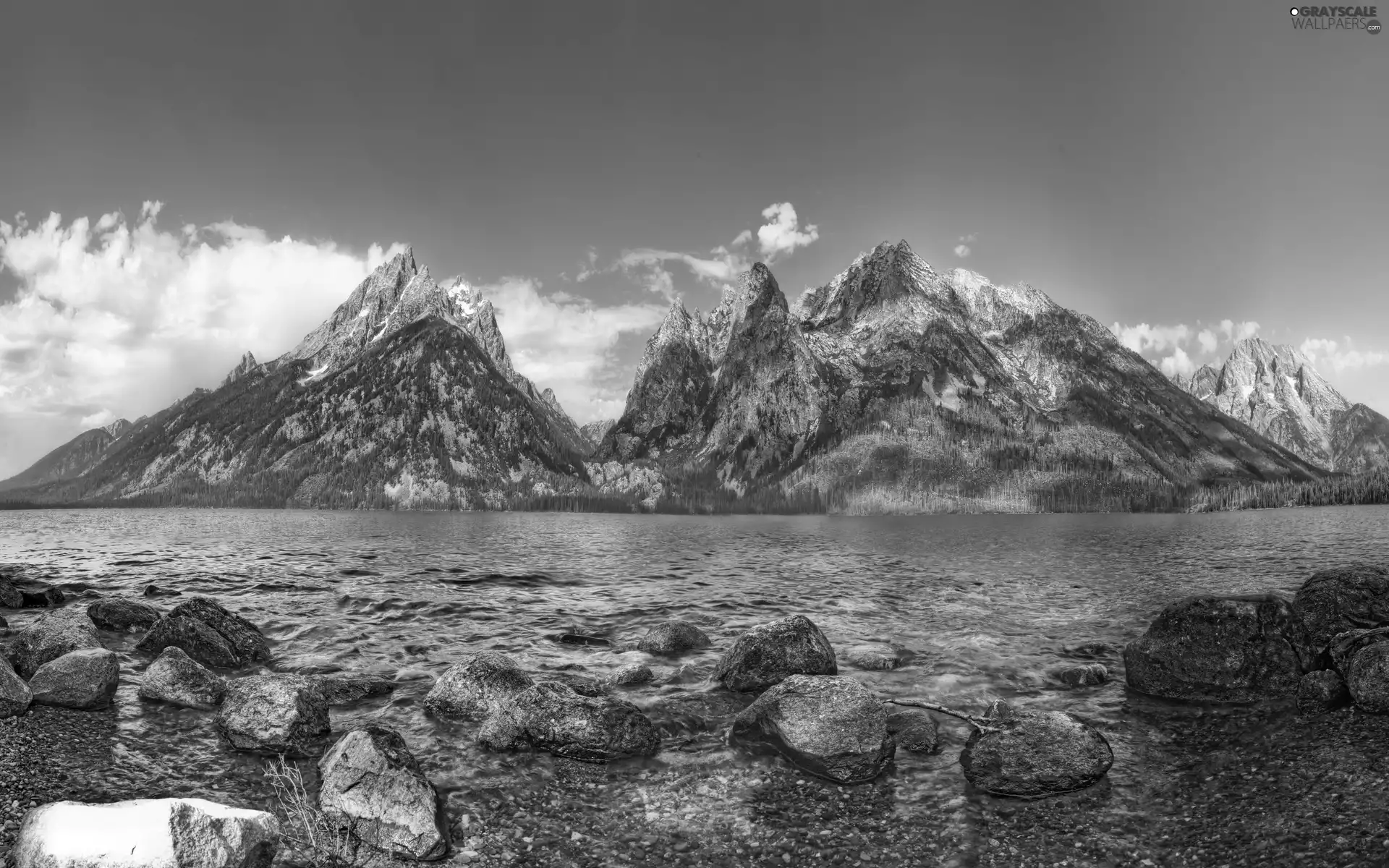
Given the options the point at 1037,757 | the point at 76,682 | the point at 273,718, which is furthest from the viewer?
the point at 76,682

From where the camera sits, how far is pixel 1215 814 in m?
12.1

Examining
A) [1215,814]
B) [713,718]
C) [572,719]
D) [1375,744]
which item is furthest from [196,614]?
[1375,744]

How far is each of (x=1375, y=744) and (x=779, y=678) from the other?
46.4ft

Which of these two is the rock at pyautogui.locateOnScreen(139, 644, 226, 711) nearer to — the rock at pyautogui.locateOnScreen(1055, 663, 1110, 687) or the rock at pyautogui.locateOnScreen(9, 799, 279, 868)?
the rock at pyautogui.locateOnScreen(9, 799, 279, 868)

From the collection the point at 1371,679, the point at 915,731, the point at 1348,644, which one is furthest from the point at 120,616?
the point at 1348,644

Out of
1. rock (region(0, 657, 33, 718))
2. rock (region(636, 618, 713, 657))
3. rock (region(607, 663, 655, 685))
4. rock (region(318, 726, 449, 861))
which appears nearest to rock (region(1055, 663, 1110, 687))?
rock (region(636, 618, 713, 657))

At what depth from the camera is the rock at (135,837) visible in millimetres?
8680

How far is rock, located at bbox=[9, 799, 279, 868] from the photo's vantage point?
8680 millimetres

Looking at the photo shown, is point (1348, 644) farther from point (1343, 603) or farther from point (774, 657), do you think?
point (774, 657)

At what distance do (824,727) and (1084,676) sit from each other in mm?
11813

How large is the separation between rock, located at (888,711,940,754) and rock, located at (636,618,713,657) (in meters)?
11.0

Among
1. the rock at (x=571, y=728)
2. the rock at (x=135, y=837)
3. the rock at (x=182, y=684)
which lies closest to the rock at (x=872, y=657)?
the rock at (x=571, y=728)

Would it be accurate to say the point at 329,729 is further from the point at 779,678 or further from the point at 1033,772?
the point at 1033,772

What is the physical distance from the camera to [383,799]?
40.0 feet
